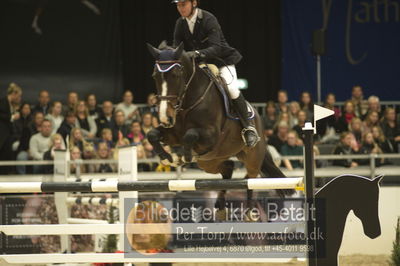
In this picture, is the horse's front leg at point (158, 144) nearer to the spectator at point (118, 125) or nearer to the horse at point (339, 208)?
the horse at point (339, 208)

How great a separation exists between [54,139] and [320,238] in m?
5.77

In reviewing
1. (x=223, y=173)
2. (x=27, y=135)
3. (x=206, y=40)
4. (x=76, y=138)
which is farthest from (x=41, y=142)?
(x=206, y=40)

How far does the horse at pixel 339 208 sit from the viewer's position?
479 centimetres

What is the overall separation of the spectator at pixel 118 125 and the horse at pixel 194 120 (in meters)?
3.88

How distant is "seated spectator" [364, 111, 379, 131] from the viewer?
1059cm

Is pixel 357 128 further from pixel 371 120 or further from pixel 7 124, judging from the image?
pixel 7 124

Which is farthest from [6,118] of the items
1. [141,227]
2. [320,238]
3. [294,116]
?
[320,238]

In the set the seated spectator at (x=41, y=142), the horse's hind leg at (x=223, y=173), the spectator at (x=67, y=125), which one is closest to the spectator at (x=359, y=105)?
the spectator at (x=67, y=125)

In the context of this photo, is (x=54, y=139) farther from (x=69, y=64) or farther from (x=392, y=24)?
(x=392, y=24)

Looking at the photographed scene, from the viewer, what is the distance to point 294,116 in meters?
10.9

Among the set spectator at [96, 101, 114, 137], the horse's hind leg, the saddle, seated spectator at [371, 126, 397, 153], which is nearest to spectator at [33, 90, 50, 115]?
spectator at [96, 101, 114, 137]

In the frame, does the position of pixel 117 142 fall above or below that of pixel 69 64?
below

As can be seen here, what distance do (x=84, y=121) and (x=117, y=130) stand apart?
55cm

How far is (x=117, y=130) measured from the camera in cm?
1052
